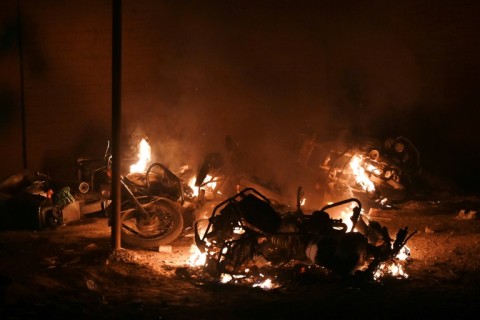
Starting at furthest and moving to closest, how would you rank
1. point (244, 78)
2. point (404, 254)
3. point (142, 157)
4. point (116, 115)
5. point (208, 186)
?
point (244, 78) < point (142, 157) < point (208, 186) < point (404, 254) < point (116, 115)

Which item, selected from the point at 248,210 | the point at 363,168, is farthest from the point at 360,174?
the point at 248,210

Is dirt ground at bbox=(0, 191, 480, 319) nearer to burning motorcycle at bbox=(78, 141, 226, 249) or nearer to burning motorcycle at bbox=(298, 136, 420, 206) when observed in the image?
burning motorcycle at bbox=(78, 141, 226, 249)

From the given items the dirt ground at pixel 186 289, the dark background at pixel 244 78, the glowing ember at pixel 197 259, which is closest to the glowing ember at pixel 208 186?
the dirt ground at pixel 186 289

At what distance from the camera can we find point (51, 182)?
12211 mm

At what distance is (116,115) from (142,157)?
4.32 metres

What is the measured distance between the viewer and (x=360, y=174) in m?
12.0

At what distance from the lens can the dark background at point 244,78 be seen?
12.9 meters

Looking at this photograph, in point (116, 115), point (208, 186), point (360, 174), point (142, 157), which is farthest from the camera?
point (142, 157)

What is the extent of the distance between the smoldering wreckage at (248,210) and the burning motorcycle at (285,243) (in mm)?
13

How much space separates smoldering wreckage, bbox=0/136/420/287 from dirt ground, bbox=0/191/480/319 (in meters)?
0.28

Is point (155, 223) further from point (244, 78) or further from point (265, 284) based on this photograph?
point (244, 78)

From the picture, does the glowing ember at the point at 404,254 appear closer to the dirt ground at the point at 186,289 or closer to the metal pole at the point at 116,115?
the dirt ground at the point at 186,289

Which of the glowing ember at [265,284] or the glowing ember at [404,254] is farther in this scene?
the glowing ember at [404,254]

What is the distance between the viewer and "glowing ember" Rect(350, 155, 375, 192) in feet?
39.2
